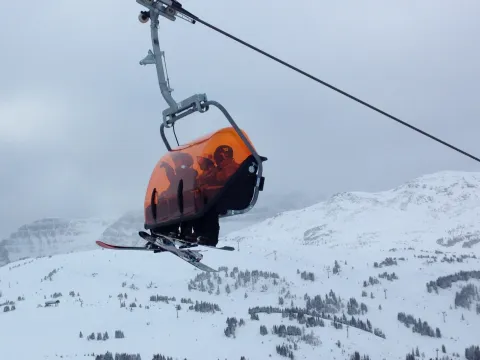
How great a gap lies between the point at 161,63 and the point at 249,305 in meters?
98.6

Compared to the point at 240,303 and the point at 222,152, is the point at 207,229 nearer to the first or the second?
the point at 222,152

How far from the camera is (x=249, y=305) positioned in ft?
339

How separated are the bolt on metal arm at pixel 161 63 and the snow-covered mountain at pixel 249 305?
64.9 metres

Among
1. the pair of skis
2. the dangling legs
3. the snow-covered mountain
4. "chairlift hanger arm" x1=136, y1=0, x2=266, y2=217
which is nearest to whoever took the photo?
"chairlift hanger arm" x1=136, y1=0, x2=266, y2=217

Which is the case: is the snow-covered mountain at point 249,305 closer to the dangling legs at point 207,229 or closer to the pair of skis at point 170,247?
the pair of skis at point 170,247

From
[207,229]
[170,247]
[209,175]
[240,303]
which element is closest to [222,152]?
[209,175]

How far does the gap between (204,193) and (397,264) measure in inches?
5564

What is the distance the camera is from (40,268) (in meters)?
127

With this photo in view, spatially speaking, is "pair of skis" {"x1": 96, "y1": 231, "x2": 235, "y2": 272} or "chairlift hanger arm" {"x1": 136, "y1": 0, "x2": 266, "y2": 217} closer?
"chairlift hanger arm" {"x1": 136, "y1": 0, "x2": 266, "y2": 217}

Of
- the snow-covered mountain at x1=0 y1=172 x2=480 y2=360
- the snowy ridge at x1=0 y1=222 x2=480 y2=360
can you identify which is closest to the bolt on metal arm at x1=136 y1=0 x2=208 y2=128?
the snow-covered mountain at x1=0 y1=172 x2=480 y2=360

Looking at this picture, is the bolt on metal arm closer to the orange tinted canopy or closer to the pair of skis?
the orange tinted canopy

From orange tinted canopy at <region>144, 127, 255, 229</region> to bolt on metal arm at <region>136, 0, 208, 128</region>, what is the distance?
78 centimetres

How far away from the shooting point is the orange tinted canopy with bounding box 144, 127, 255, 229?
8.38 meters

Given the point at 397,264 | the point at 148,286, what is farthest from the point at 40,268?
the point at 397,264
